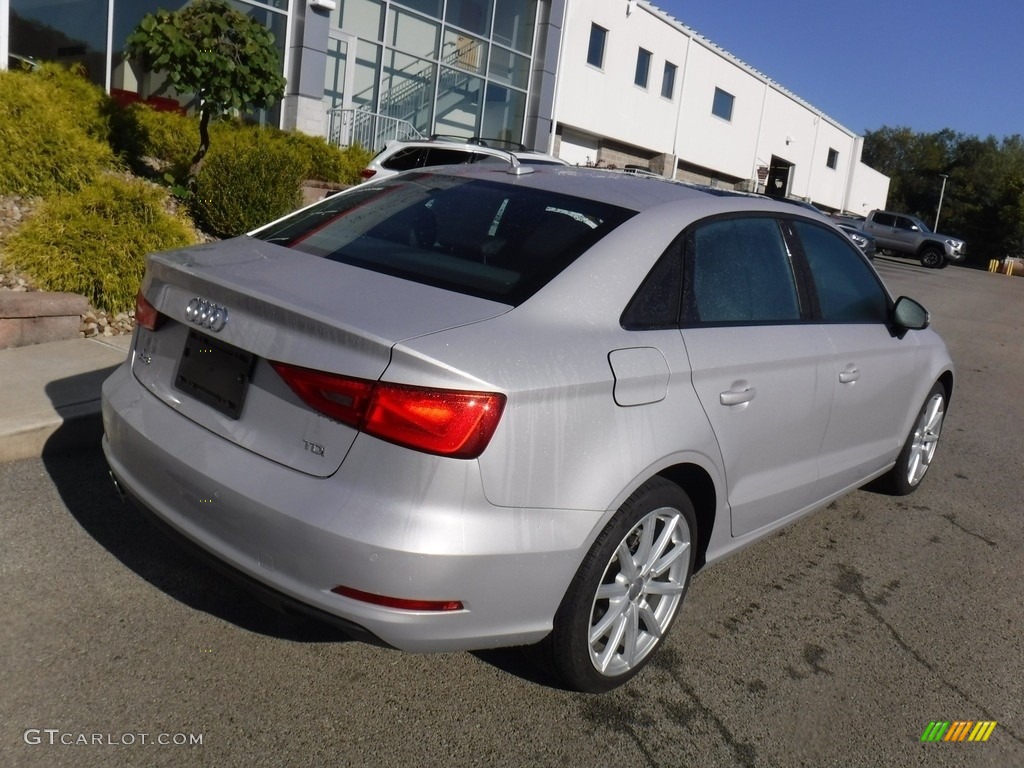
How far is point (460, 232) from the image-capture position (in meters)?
3.29

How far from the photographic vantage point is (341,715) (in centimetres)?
284

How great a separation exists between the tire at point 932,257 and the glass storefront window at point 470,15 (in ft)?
64.5

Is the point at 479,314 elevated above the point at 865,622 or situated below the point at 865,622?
above

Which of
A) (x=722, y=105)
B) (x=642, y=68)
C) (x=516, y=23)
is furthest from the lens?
(x=722, y=105)

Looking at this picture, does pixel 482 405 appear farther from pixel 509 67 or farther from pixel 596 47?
pixel 596 47

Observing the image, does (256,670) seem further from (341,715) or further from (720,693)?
(720,693)

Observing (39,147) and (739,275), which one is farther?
(39,147)

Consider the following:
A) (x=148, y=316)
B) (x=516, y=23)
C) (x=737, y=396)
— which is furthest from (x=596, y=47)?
(x=148, y=316)

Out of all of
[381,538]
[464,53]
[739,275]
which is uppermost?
[464,53]

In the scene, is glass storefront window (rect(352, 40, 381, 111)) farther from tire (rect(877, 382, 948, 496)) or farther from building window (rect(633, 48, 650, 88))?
tire (rect(877, 382, 948, 496))

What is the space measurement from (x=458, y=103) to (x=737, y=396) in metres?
20.9

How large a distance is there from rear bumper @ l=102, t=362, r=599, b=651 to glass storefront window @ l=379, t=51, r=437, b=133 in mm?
19053

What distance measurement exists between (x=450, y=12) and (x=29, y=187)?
15449 mm

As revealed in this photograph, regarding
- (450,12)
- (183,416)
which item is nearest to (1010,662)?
(183,416)
